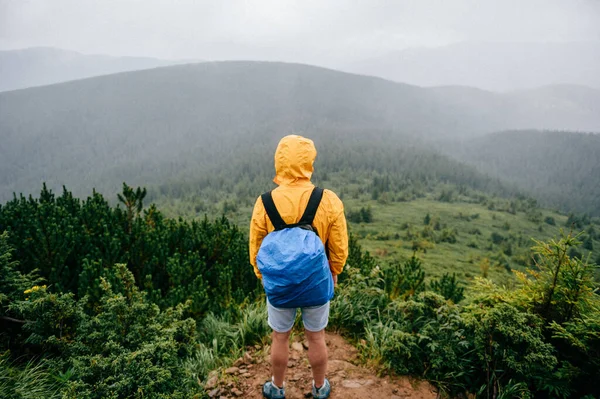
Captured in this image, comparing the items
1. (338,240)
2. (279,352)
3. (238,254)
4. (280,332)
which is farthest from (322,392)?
(238,254)

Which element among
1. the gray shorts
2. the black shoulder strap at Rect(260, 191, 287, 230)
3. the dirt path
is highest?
the black shoulder strap at Rect(260, 191, 287, 230)

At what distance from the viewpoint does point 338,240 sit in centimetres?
219

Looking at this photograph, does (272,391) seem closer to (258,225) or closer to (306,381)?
(306,381)

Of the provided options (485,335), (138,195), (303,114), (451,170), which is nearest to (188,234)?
(138,195)

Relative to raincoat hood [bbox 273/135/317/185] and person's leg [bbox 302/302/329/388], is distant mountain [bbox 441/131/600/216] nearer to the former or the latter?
person's leg [bbox 302/302/329/388]

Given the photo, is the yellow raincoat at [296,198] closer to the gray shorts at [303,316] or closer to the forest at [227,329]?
the gray shorts at [303,316]

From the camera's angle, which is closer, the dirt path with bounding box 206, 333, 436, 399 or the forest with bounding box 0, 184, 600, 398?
the forest with bounding box 0, 184, 600, 398

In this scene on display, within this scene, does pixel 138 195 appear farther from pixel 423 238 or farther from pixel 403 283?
pixel 423 238

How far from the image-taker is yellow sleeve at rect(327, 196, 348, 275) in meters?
2.12

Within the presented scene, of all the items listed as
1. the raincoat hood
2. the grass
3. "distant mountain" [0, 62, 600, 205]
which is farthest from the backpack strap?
"distant mountain" [0, 62, 600, 205]

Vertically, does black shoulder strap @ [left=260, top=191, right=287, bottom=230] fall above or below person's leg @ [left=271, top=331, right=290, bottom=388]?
above

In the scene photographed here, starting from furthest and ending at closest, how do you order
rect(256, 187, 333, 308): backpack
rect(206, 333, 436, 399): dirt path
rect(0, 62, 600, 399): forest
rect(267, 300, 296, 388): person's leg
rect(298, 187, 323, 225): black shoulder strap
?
rect(206, 333, 436, 399): dirt path < rect(0, 62, 600, 399): forest < rect(267, 300, 296, 388): person's leg < rect(298, 187, 323, 225): black shoulder strap < rect(256, 187, 333, 308): backpack

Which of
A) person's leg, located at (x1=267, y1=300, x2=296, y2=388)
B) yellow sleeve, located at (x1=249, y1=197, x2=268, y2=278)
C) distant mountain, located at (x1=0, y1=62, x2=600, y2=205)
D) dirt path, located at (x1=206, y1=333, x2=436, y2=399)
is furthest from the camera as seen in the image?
distant mountain, located at (x1=0, y1=62, x2=600, y2=205)

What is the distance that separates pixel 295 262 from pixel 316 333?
723mm
